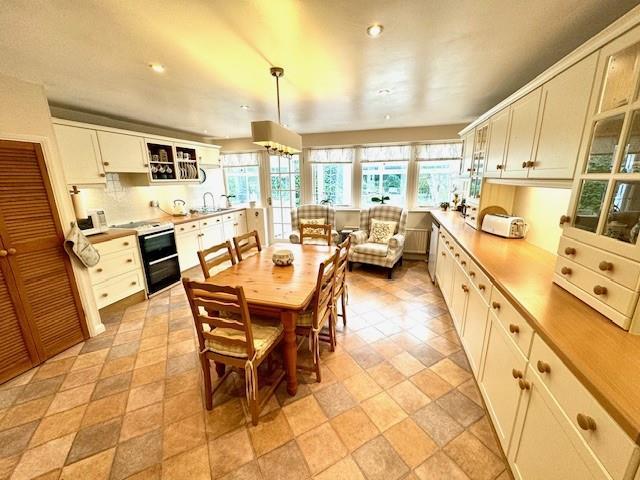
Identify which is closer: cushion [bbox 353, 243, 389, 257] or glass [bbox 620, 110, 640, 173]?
glass [bbox 620, 110, 640, 173]

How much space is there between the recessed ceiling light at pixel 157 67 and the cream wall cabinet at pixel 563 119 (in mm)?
2643

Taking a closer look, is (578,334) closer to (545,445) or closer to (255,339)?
(545,445)

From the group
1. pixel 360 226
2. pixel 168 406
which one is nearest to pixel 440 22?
pixel 168 406

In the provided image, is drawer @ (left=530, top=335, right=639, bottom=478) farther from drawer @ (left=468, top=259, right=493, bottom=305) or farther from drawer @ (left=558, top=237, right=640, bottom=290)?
drawer @ (left=468, top=259, right=493, bottom=305)

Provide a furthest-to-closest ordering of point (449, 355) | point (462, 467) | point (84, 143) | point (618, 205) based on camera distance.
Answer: point (84, 143)
point (449, 355)
point (462, 467)
point (618, 205)

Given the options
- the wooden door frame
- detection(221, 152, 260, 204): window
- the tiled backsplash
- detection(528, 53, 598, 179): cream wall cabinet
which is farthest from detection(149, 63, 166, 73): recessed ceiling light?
detection(221, 152, 260, 204): window

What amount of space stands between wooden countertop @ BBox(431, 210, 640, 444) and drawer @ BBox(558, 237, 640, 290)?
7.3 inches

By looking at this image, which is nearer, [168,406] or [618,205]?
[618,205]

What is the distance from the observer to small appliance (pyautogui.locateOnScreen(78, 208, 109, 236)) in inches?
107

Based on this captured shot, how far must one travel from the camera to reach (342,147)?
481 centimetres

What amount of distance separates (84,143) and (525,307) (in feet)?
13.4

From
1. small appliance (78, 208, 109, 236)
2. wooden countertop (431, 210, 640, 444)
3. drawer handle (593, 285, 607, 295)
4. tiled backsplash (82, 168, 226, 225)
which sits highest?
tiled backsplash (82, 168, 226, 225)

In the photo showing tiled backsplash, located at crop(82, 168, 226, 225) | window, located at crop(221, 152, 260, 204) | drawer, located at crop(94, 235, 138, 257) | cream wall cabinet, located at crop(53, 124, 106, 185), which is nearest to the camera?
cream wall cabinet, located at crop(53, 124, 106, 185)

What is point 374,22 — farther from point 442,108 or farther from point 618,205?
point 442,108
